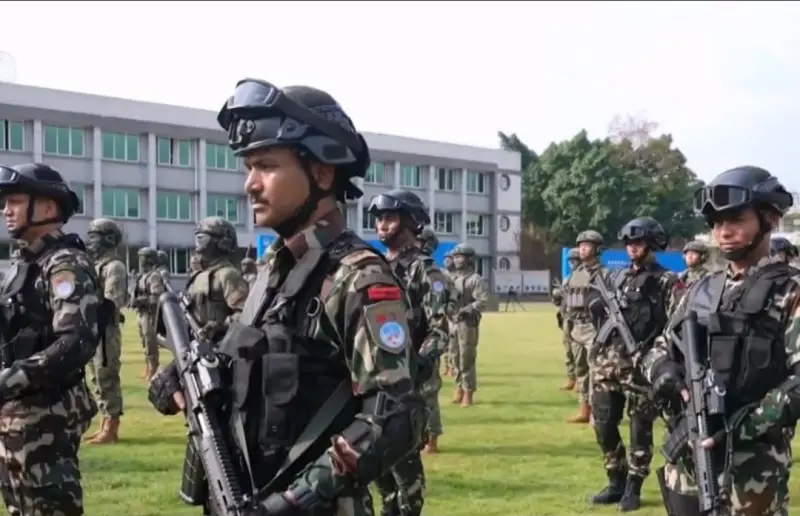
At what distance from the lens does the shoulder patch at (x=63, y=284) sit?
4.70 meters

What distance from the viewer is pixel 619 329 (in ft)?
25.6

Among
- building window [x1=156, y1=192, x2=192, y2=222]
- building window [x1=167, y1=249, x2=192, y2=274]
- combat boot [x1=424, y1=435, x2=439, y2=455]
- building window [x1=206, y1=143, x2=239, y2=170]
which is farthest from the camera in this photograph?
building window [x1=167, y1=249, x2=192, y2=274]

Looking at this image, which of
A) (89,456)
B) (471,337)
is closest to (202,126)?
(471,337)

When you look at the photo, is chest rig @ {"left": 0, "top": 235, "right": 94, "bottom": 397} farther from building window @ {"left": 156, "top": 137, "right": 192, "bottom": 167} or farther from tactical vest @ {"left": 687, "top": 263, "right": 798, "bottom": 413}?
building window @ {"left": 156, "top": 137, "right": 192, "bottom": 167}

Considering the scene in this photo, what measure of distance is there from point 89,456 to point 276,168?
23.6ft

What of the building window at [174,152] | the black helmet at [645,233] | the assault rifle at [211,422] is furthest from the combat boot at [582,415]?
the building window at [174,152]

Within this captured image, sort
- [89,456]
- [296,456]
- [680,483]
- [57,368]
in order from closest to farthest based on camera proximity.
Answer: [296,456] < [57,368] < [680,483] < [89,456]

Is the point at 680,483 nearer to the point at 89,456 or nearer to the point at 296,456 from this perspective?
the point at 296,456

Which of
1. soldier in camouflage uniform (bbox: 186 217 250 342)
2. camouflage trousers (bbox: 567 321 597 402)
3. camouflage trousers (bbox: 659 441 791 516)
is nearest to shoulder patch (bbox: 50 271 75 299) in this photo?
soldier in camouflage uniform (bbox: 186 217 250 342)

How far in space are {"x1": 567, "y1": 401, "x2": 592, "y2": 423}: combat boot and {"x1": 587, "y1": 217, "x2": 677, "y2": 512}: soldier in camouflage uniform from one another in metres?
3.64

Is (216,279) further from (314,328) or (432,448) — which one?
(314,328)

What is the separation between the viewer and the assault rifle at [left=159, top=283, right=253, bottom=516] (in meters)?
2.71

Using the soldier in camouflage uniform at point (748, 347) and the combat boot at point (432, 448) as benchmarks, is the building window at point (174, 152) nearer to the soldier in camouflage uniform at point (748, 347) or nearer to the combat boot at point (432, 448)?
the combat boot at point (432, 448)

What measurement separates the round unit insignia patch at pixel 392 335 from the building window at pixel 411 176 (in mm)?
49411
